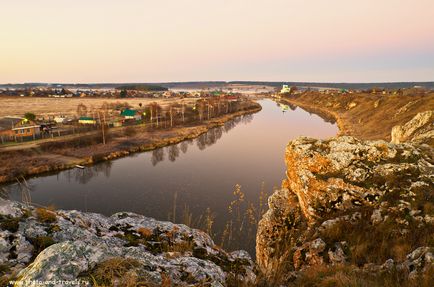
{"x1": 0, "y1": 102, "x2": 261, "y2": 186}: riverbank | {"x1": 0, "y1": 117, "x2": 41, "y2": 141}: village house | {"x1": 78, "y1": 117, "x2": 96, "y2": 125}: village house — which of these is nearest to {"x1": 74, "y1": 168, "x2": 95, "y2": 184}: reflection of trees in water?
{"x1": 0, "y1": 102, "x2": 261, "y2": 186}: riverbank

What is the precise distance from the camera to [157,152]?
54375 millimetres

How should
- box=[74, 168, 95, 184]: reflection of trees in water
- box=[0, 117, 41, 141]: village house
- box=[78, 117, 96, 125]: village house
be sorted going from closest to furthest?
box=[74, 168, 95, 184]: reflection of trees in water
box=[0, 117, 41, 141]: village house
box=[78, 117, 96, 125]: village house

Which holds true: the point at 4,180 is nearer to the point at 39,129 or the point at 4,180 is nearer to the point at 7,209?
the point at 39,129

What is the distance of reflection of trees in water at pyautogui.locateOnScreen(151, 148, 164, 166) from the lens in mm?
47809

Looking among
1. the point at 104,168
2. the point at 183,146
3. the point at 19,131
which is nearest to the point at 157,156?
the point at 183,146

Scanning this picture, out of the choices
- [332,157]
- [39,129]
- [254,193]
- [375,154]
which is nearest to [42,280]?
[332,157]

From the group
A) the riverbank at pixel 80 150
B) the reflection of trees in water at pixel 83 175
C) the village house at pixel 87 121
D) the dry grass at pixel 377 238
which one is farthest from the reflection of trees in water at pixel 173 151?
the dry grass at pixel 377 238

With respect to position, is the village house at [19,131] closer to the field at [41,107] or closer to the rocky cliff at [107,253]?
the field at [41,107]

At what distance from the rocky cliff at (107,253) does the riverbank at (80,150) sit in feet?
124

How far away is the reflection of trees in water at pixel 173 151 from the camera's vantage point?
165ft

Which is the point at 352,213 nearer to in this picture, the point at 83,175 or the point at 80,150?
the point at 83,175

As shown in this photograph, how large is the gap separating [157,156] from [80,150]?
15.6m

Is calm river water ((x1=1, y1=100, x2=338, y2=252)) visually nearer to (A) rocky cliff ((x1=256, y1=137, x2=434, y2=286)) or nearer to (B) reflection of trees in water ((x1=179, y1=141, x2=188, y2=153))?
(B) reflection of trees in water ((x1=179, y1=141, x2=188, y2=153))

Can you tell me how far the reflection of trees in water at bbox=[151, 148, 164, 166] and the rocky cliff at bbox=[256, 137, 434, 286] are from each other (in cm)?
3349
